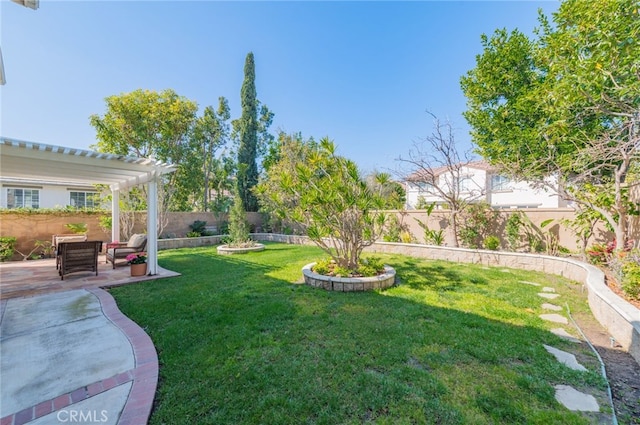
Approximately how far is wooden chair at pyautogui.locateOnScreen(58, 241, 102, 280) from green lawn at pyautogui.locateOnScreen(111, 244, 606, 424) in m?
2.19

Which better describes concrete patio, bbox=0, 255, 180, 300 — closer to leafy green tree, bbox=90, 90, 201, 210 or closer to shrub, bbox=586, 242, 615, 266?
leafy green tree, bbox=90, 90, 201, 210

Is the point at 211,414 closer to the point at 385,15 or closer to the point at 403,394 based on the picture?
the point at 403,394

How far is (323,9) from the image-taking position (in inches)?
430

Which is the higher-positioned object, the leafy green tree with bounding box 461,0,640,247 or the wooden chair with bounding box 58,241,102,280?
the leafy green tree with bounding box 461,0,640,247

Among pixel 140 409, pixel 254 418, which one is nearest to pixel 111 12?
pixel 140 409

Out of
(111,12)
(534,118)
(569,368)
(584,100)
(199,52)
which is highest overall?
(199,52)

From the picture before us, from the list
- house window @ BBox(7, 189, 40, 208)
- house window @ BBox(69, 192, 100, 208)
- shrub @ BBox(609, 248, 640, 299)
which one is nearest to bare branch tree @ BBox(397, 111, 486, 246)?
shrub @ BBox(609, 248, 640, 299)

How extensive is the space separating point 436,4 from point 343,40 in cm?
429

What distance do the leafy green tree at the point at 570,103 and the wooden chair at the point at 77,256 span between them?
43.6 feet

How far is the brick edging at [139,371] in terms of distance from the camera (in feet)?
8.16

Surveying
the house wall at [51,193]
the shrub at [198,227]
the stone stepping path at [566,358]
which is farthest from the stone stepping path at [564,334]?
the house wall at [51,193]

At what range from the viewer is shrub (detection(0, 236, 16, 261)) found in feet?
34.7

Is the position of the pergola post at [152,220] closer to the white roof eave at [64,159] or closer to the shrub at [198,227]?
the white roof eave at [64,159]

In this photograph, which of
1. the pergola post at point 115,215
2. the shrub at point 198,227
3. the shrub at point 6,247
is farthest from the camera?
the shrub at point 198,227
